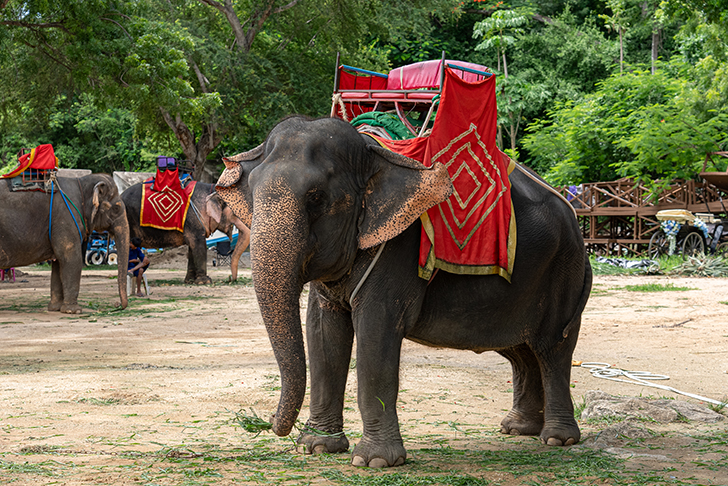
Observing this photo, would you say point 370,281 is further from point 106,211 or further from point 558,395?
point 106,211

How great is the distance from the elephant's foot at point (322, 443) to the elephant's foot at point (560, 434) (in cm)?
118

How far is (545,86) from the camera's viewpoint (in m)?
32.4

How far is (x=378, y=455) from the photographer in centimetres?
370

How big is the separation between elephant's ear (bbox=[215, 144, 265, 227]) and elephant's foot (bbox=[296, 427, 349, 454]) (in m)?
1.19

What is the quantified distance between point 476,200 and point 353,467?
Answer: 153cm

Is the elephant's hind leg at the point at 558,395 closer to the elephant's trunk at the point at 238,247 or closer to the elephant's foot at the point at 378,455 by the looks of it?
the elephant's foot at the point at 378,455

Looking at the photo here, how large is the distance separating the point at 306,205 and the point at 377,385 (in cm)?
95

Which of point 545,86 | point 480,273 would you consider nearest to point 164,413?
point 480,273

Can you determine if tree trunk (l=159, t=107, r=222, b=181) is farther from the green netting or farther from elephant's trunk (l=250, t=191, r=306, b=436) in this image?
elephant's trunk (l=250, t=191, r=306, b=436)

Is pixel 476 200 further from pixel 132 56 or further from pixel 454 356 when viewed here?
pixel 132 56

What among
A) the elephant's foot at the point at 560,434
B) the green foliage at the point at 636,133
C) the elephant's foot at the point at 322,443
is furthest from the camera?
the green foliage at the point at 636,133

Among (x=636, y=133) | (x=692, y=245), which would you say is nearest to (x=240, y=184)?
(x=692, y=245)

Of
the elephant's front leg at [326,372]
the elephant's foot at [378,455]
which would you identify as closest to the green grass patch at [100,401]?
the elephant's front leg at [326,372]

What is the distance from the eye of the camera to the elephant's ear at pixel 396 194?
12.3ft
